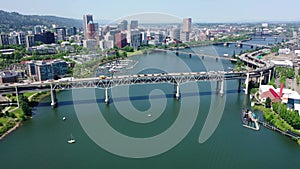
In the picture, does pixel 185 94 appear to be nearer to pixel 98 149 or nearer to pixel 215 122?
pixel 215 122

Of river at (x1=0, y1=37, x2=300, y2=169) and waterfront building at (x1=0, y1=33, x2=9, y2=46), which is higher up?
waterfront building at (x1=0, y1=33, x2=9, y2=46)

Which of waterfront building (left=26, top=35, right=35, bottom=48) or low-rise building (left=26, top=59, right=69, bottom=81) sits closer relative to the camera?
low-rise building (left=26, top=59, right=69, bottom=81)

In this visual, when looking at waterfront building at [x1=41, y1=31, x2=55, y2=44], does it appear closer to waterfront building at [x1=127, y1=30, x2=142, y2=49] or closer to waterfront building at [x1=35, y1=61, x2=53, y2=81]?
waterfront building at [x1=127, y1=30, x2=142, y2=49]

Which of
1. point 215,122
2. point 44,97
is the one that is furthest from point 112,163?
point 44,97

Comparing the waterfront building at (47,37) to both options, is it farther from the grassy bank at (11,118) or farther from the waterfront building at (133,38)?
the grassy bank at (11,118)

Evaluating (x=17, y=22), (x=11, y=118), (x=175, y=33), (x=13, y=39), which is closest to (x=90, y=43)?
(x=13, y=39)

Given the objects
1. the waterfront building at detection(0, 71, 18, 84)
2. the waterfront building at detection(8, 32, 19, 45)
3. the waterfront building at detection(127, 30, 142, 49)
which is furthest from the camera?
the waterfront building at detection(127, 30, 142, 49)

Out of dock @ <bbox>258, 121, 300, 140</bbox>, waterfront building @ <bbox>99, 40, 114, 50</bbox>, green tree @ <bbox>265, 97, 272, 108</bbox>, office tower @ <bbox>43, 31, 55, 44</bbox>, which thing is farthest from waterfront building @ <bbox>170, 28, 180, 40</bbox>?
dock @ <bbox>258, 121, 300, 140</bbox>

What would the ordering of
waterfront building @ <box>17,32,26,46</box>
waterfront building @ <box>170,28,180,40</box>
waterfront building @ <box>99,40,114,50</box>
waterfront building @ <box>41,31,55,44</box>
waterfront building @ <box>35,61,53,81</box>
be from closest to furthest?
waterfront building @ <box>35,61,53,81</box>
waterfront building @ <box>99,40,114,50</box>
waterfront building @ <box>17,32,26,46</box>
waterfront building @ <box>41,31,55,44</box>
waterfront building @ <box>170,28,180,40</box>

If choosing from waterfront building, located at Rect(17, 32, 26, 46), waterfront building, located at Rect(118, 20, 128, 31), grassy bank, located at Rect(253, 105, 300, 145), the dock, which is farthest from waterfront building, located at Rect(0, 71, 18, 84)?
waterfront building, located at Rect(118, 20, 128, 31)

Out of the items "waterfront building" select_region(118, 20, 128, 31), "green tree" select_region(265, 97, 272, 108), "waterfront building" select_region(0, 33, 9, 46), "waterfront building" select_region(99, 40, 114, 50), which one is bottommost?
"green tree" select_region(265, 97, 272, 108)
